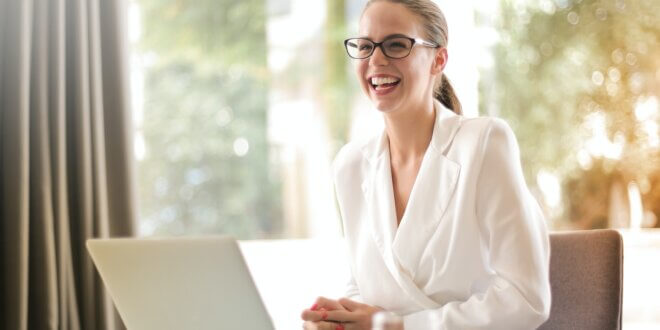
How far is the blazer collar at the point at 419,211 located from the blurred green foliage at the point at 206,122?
161cm

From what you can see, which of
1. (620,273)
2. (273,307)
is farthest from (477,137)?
(273,307)

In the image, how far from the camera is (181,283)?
1.25 metres

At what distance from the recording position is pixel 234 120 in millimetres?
3379

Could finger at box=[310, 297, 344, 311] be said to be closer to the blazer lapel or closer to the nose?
the blazer lapel

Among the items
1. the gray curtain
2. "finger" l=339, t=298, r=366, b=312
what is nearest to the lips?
"finger" l=339, t=298, r=366, b=312

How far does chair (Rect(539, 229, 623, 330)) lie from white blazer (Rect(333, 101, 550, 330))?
0.14 m

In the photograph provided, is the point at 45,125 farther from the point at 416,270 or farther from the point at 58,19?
the point at 416,270

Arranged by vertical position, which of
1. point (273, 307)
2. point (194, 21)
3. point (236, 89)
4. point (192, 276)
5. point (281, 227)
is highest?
point (194, 21)

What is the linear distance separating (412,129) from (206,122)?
5.42ft

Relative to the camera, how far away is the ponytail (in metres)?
2.00

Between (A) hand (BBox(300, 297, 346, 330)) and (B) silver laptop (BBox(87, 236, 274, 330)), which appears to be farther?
(A) hand (BBox(300, 297, 346, 330))

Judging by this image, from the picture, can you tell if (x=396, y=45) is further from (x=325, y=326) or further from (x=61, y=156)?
(x=61, y=156)

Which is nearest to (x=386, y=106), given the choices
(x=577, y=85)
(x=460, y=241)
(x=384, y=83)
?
(x=384, y=83)

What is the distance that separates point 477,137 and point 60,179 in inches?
55.0
